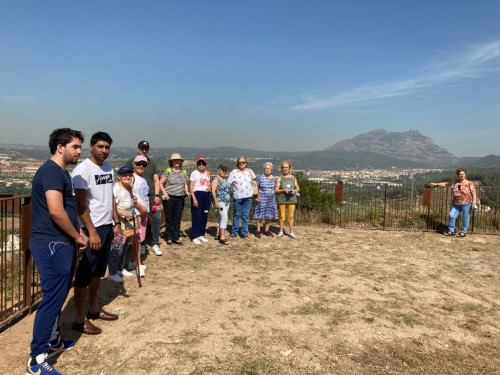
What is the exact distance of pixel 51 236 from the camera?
250 centimetres

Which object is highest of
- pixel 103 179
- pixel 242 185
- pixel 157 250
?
pixel 103 179

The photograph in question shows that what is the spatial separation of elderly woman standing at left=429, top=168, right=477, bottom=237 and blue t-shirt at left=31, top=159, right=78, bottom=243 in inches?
346

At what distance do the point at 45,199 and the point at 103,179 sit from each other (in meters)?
0.71

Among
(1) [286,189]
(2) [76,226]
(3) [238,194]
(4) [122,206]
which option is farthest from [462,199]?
(2) [76,226]

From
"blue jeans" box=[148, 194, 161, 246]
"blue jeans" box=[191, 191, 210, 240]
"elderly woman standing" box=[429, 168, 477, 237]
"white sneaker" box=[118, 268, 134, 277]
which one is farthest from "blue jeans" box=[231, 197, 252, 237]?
"elderly woman standing" box=[429, 168, 477, 237]

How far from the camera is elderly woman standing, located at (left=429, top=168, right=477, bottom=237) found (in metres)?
8.08

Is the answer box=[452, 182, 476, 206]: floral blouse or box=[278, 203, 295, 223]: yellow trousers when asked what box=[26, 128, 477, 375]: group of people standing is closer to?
box=[278, 203, 295, 223]: yellow trousers

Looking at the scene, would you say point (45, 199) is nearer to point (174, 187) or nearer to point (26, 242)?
point (26, 242)

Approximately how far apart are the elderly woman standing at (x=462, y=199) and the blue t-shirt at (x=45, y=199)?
8.78 metres

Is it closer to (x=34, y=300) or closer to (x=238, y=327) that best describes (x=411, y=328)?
(x=238, y=327)

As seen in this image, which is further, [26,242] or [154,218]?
[154,218]

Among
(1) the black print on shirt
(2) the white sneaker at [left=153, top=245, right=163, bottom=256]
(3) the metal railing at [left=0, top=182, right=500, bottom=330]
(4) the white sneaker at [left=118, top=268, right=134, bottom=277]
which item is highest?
(1) the black print on shirt

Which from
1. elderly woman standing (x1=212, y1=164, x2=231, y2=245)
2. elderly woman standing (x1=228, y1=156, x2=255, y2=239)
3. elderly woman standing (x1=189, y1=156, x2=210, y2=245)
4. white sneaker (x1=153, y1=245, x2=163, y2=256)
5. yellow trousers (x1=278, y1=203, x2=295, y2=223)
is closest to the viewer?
white sneaker (x1=153, y1=245, x2=163, y2=256)

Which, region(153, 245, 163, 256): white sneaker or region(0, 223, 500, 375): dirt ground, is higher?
region(153, 245, 163, 256): white sneaker
